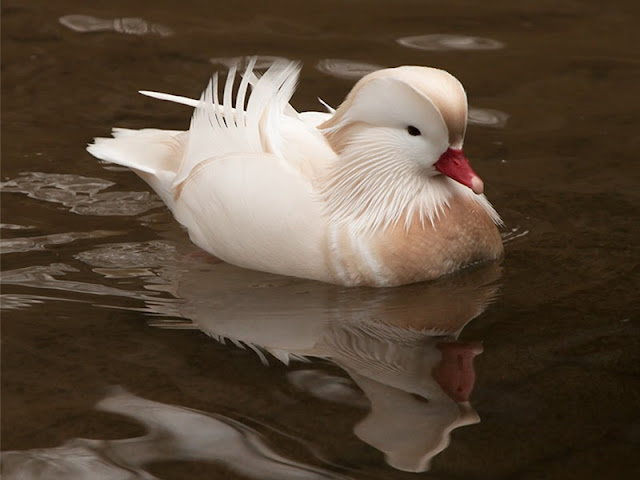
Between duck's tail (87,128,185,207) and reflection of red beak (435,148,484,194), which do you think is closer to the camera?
reflection of red beak (435,148,484,194)

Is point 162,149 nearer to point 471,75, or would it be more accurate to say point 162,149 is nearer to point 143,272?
point 143,272

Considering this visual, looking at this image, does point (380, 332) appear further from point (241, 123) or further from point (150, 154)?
point (150, 154)

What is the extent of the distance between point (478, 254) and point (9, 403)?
7.51ft

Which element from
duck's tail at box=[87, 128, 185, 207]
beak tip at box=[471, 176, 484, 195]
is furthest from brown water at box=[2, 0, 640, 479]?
beak tip at box=[471, 176, 484, 195]

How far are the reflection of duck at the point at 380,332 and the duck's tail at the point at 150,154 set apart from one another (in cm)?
54

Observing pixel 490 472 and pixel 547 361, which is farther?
pixel 547 361

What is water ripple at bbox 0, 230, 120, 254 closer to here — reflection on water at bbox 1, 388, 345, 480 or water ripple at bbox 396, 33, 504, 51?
reflection on water at bbox 1, 388, 345, 480

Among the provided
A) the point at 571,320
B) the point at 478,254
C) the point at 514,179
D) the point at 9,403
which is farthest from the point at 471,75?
the point at 9,403

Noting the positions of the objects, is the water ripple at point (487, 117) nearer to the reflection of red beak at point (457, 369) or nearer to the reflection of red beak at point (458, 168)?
the reflection of red beak at point (458, 168)

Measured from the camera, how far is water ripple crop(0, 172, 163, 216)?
6.41 meters

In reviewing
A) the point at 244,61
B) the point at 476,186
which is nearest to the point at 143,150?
the point at 476,186

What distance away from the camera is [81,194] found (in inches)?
258

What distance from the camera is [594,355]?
199 inches

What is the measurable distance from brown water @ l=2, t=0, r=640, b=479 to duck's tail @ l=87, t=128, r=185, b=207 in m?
0.28
